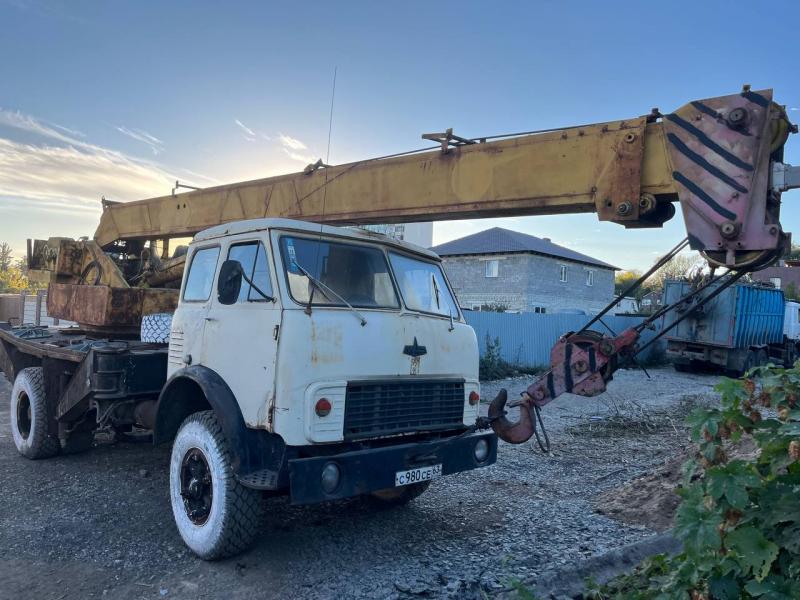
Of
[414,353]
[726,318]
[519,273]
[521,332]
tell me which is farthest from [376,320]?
[519,273]

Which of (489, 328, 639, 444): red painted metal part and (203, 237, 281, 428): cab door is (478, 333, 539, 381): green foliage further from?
(203, 237, 281, 428): cab door

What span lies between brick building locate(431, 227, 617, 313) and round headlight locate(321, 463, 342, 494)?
26025 millimetres

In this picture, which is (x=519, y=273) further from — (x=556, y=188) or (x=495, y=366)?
(x=556, y=188)

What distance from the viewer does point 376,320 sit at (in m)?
4.36

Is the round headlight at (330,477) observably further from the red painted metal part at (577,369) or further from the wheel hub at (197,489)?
the red painted metal part at (577,369)

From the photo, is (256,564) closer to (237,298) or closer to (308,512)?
(308,512)

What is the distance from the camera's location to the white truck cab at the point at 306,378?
12.8ft

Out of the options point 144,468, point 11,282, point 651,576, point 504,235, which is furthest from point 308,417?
point 11,282

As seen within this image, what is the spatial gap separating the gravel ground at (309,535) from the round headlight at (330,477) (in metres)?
0.65

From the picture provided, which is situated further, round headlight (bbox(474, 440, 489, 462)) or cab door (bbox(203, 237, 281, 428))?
round headlight (bbox(474, 440, 489, 462))

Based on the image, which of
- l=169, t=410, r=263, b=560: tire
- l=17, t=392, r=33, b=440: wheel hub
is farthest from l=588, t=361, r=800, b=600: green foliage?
l=17, t=392, r=33, b=440: wheel hub

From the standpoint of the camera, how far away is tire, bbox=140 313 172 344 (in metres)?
5.92

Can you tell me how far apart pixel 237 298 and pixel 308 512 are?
206 centimetres

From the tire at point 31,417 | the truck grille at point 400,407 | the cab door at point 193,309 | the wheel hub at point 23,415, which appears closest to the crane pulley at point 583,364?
the truck grille at point 400,407
